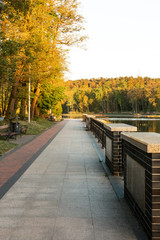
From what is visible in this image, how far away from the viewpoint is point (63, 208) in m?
4.71

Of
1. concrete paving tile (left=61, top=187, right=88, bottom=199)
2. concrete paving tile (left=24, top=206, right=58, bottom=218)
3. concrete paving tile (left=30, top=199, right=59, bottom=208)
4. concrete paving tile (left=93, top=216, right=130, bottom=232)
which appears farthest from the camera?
concrete paving tile (left=61, top=187, right=88, bottom=199)

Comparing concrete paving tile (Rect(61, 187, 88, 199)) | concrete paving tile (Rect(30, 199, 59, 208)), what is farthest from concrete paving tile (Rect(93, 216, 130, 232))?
concrete paving tile (Rect(61, 187, 88, 199))

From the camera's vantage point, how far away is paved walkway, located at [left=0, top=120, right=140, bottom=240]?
12.4ft

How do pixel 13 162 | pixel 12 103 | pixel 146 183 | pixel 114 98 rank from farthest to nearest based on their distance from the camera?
pixel 114 98 < pixel 12 103 < pixel 13 162 < pixel 146 183

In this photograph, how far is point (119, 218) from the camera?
4312 mm

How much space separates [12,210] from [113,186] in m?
2.46

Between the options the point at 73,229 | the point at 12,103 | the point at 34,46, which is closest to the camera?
the point at 73,229

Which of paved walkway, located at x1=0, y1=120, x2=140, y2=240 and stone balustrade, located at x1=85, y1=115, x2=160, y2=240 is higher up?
stone balustrade, located at x1=85, y1=115, x2=160, y2=240

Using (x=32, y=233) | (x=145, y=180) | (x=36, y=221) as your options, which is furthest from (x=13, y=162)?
(x=145, y=180)

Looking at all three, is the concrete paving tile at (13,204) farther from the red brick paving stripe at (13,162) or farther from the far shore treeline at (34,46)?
the far shore treeline at (34,46)

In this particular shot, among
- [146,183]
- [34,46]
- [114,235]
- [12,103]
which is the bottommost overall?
[114,235]

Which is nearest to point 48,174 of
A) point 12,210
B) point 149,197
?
point 12,210

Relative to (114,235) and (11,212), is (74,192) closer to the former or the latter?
(11,212)

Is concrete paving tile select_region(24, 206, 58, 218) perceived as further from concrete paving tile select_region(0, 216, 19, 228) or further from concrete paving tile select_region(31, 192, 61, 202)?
concrete paving tile select_region(31, 192, 61, 202)
